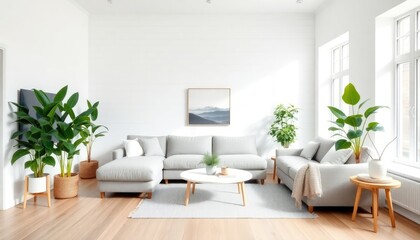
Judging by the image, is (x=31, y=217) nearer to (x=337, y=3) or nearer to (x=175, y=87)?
(x=175, y=87)

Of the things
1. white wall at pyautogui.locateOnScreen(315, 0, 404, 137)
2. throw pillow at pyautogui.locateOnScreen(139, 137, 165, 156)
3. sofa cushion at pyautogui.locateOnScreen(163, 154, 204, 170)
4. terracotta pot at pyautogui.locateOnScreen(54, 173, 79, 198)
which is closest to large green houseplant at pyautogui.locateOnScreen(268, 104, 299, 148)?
white wall at pyautogui.locateOnScreen(315, 0, 404, 137)

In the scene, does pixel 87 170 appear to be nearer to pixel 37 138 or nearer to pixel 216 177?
pixel 37 138

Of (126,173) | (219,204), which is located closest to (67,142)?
(126,173)

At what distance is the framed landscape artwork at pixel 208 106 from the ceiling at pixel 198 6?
1.59 meters

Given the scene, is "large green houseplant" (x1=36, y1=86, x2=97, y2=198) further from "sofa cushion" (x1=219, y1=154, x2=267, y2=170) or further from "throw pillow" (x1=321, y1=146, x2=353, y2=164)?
"throw pillow" (x1=321, y1=146, x2=353, y2=164)

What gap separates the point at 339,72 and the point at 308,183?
9.51 feet

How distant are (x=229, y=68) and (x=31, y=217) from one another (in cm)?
424

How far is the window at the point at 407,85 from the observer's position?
140 inches

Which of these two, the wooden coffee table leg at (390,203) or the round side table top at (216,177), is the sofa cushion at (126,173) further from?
the wooden coffee table leg at (390,203)

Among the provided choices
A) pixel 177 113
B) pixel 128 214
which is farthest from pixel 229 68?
pixel 128 214

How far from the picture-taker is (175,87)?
19.4 feet

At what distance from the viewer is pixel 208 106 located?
5879 millimetres

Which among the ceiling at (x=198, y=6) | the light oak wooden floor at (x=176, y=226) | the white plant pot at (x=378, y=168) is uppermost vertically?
the ceiling at (x=198, y=6)

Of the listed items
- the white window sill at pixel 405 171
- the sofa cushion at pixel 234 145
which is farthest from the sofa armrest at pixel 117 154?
the white window sill at pixel 405 171
